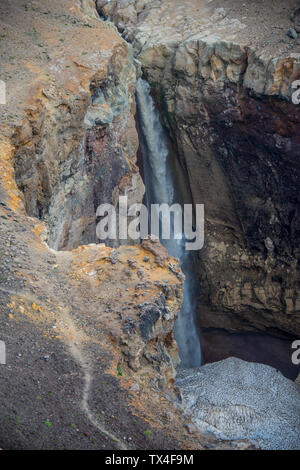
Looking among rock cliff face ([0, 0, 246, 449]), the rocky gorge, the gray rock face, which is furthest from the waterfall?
the gray rock face

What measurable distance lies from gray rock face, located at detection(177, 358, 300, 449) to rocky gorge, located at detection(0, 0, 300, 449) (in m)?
0.07

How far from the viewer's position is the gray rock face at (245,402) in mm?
13023

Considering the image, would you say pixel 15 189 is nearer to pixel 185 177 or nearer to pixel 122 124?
pixel 122 124

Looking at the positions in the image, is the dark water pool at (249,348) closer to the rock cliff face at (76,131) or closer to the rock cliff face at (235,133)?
the rock cliff face at (235,133)

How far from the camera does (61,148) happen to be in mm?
16406

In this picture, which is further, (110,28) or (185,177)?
(185,177)

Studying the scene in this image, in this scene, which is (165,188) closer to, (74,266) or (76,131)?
(76,131)

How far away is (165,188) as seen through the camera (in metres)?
24.2

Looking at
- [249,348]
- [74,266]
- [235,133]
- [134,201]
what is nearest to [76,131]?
[134,201]

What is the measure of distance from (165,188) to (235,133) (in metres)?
4.80

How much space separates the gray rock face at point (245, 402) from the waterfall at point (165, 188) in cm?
543

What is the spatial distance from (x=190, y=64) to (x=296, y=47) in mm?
4740

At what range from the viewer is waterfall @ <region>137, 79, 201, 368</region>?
75.7 feet

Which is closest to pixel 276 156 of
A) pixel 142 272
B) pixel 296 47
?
pixel 296 47
